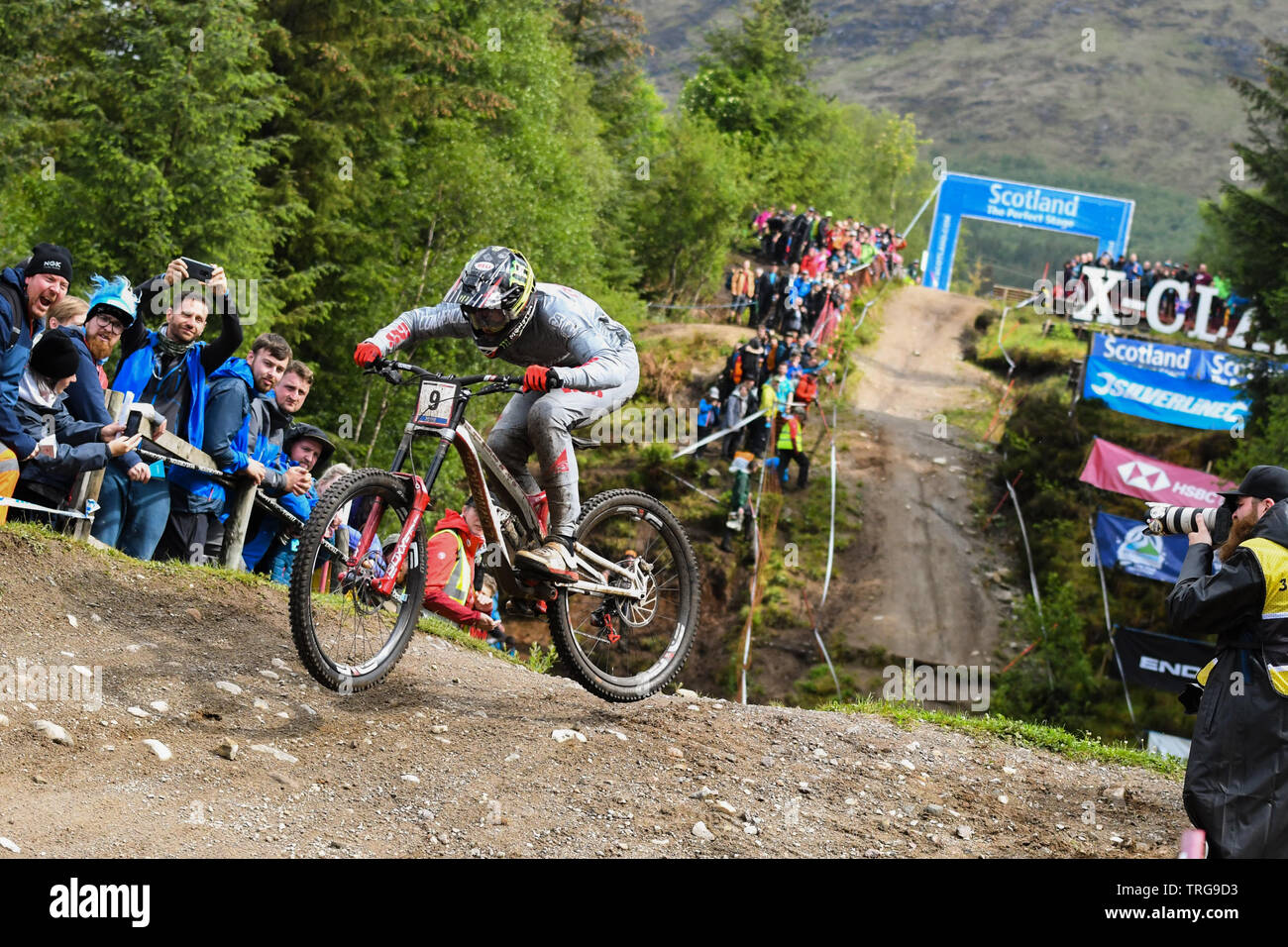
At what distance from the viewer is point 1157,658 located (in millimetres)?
18688

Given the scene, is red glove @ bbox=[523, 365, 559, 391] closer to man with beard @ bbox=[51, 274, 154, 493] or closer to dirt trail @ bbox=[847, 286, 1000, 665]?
man with beard @ bbox=[51, 274, 154, 493]

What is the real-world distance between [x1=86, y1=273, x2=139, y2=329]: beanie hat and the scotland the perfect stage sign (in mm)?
44330

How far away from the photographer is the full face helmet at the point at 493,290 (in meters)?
6.26

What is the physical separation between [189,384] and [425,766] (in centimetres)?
368

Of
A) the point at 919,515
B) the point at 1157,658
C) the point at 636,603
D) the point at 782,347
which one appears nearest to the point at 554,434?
the point at 636,603

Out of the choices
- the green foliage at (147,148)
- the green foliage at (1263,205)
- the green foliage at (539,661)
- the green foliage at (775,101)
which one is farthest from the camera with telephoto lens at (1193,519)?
the green foliage at (775,101)

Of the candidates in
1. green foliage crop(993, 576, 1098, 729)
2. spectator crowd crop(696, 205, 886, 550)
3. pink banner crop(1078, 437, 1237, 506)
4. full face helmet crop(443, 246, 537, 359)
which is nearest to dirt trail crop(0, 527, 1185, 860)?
full face helmet crop(443, 246, 537, 359)

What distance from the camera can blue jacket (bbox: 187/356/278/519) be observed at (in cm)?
802

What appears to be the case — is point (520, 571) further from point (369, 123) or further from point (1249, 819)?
point (369, 123)

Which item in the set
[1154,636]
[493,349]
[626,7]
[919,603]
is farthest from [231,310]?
[626,7]

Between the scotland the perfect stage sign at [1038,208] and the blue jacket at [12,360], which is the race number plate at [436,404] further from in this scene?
the scotland the perfect stage sign at [1038,208]
